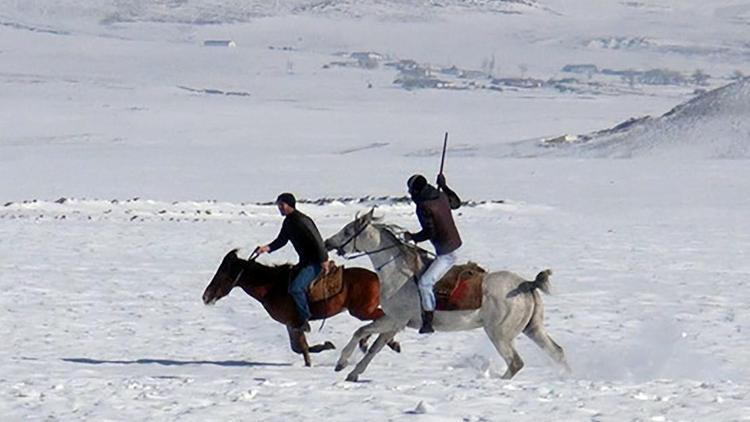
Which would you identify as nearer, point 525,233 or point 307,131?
point 525,233

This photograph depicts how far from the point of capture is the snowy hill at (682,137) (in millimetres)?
64438

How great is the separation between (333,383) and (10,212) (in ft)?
80.6

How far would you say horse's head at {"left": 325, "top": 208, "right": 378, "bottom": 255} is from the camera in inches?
493

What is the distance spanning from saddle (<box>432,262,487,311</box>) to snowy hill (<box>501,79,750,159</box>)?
51.3m

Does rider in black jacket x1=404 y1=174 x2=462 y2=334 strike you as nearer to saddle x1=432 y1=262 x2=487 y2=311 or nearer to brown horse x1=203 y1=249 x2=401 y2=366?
saddle x1=432 y1=262 x2=487 y2=311

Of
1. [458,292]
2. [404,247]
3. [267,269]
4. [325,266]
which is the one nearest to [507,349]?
[458,292]

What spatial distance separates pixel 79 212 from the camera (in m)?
34.6

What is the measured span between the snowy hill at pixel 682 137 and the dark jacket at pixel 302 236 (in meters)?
51.1

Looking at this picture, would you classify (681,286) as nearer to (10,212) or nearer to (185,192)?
(10,212)

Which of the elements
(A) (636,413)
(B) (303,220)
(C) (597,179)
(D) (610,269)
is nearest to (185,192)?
(C) (597,179)

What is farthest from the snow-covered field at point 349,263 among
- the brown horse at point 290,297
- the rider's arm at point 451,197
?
the rider's arm at point 451,197

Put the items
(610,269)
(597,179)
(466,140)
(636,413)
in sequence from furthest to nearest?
1. (466,140)
2. (597,179)
3. (610,269)
4. (636,413)

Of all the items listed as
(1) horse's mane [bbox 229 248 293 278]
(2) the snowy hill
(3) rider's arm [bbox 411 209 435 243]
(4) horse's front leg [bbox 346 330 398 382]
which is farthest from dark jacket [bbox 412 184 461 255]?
(2) the snowy hill

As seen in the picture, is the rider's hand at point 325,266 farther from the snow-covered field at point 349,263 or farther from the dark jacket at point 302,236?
the snow-covered field at point 349,263
